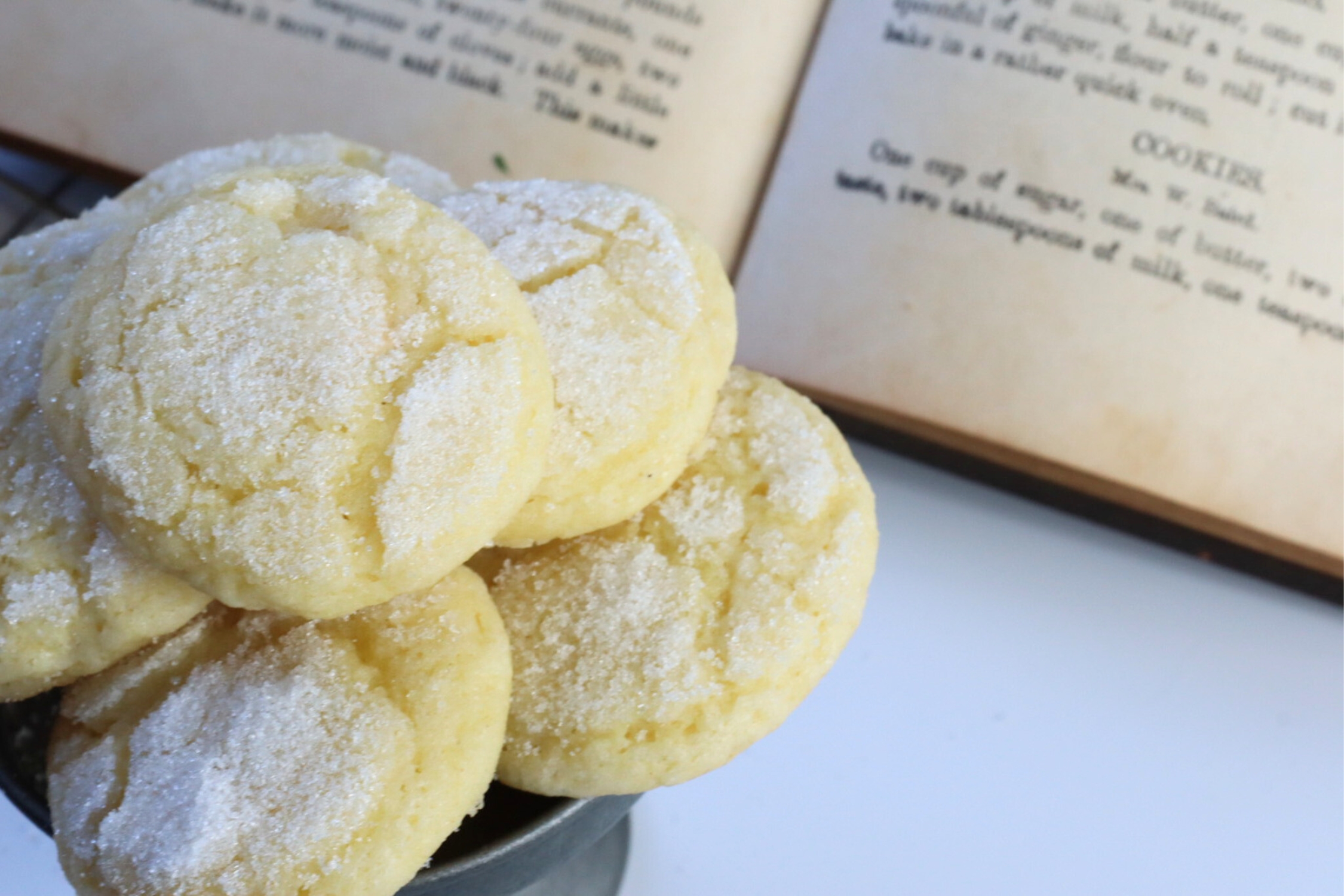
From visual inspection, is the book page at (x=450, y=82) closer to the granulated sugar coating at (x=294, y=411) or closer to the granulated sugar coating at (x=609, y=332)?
the granulated sugar coating at (x=609, y=332)

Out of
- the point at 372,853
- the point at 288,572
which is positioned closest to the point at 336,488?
the point at 288,572

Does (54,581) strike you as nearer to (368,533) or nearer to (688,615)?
(368,533)

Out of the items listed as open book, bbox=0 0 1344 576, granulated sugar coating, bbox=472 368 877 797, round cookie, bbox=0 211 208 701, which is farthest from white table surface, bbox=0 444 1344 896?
round cookie, bbox=0 211 208 701

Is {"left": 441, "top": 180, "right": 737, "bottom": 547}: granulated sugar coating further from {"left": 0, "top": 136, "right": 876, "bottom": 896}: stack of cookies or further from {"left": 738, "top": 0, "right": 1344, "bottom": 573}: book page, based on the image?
{"left": 738, "top": 0, "right": 1344, "bottom": 573}: book page

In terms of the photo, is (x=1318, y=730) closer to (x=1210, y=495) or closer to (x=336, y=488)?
(x=1210, y=495)

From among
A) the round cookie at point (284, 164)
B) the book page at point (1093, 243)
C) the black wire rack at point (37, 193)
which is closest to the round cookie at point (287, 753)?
the round cookie at point (284, 164)

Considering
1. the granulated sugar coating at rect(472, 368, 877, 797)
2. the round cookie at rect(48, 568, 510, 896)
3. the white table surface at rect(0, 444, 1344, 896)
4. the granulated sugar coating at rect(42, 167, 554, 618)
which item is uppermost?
the granulated sugar coating at rect(42, 167, 554, 618)

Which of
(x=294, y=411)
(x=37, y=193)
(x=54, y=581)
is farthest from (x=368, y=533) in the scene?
(x=37, y=193)
